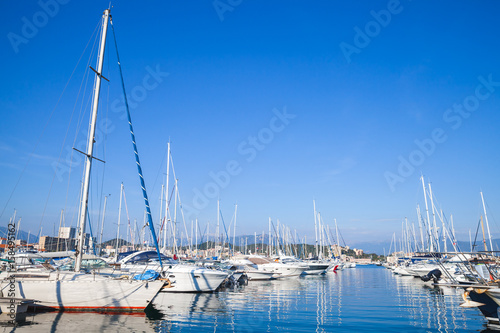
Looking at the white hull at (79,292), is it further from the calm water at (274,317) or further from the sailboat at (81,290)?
the calm water at (274,317)

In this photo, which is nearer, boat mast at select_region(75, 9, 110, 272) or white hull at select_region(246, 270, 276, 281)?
boat mast at select_region(75, 9, 110, 272)

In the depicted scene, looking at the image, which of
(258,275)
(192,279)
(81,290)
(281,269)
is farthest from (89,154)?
(281,269)

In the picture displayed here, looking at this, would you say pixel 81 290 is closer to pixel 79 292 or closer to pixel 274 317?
pixel 79 292

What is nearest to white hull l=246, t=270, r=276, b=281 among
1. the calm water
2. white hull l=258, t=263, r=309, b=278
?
white hull l=258, t=263, r=309, b=278

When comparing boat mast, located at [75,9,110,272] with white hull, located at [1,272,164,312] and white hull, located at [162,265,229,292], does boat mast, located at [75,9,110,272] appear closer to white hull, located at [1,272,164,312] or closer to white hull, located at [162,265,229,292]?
white hull, located at [1,272,164,312]

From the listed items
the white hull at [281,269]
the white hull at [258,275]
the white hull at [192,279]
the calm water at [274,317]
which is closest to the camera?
the calm water at [274,317]

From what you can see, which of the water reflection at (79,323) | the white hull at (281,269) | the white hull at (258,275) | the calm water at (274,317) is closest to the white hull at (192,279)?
the calm water at (274,317)

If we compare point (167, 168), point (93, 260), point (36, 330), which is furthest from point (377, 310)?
point (167, 168)

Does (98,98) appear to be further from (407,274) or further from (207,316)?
(407,274)

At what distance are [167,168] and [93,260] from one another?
1601cm

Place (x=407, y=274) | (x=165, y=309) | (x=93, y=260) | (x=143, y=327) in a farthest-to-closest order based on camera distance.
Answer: (x=407, y=274)
(x=93, y=260)
(x=165, y=309)
(x=143, y=327)

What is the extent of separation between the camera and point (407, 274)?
5284 cm

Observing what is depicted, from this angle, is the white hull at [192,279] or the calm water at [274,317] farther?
the white hull at [192,279]

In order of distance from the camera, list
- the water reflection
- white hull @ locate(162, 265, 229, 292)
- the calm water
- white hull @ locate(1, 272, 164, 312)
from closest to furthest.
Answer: the water reflection
the calm water
white hull @ locate(1, 272, 164, 312)
white hull @ locate(162, 265, 229, 292)
